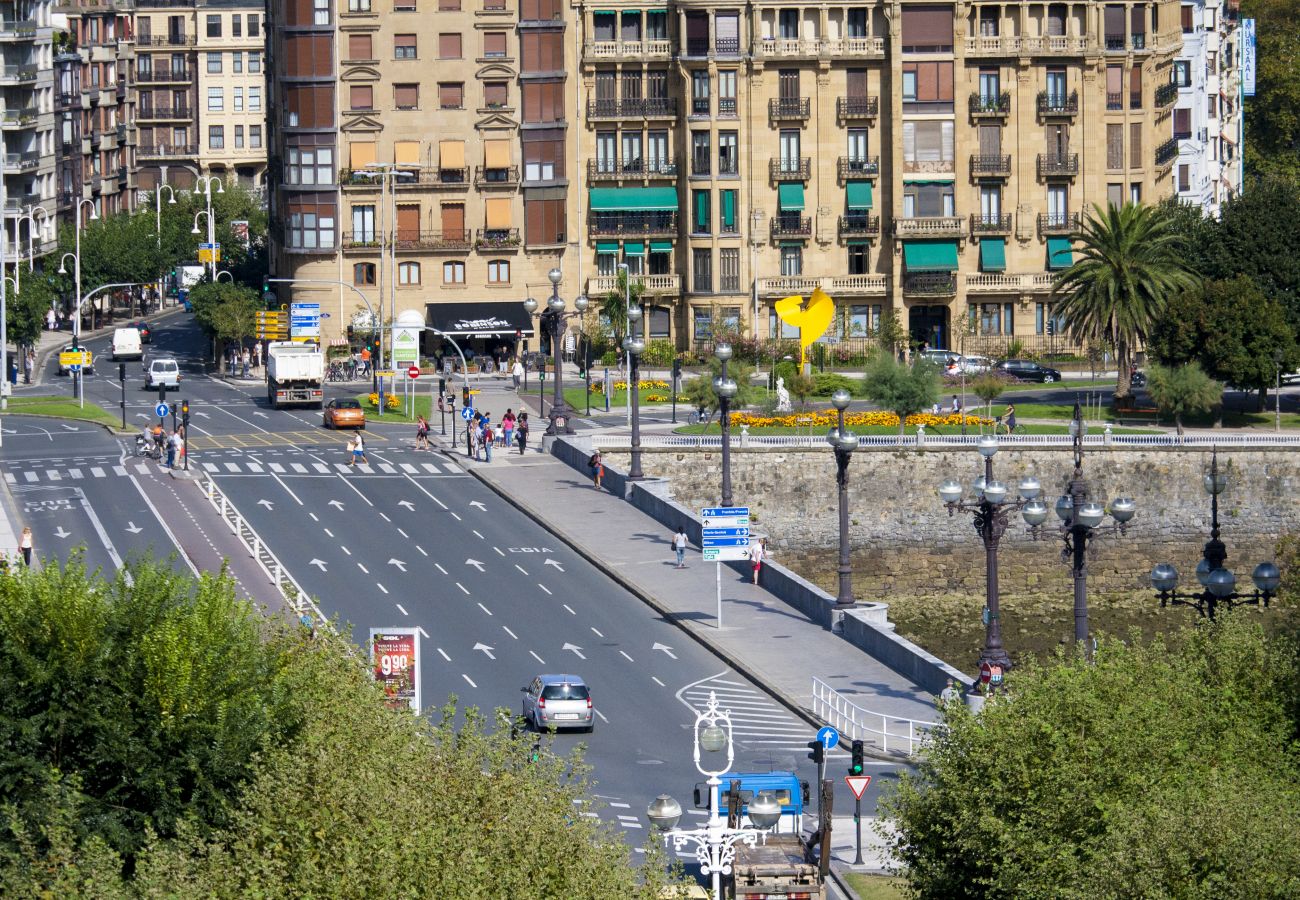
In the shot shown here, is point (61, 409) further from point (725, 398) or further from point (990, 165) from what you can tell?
point (990, 165)

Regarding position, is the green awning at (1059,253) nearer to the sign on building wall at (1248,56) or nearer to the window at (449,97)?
the window at (449,97)

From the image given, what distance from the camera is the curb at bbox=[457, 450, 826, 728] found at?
178ft

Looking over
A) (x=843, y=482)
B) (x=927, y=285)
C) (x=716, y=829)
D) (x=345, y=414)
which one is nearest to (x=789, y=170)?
(x=927, y=285)

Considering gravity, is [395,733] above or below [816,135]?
below

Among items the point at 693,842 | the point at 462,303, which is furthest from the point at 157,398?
the point at 693,842

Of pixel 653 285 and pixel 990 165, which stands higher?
pixel 990 165

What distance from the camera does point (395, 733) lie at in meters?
35.8

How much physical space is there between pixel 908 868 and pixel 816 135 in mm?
84377

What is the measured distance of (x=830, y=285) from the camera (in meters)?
120

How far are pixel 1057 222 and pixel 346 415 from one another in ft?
132

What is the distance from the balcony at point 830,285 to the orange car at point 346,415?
28.4 m

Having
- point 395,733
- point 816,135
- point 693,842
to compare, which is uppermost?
point 816,135

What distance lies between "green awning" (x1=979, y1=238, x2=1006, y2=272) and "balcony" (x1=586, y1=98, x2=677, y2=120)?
53.1 ft

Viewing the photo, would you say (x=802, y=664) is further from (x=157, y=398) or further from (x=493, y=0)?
(x=493, y=0)
